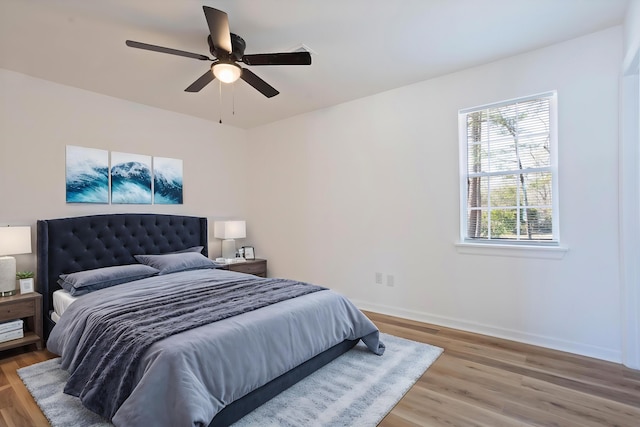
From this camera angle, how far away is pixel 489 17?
246cm

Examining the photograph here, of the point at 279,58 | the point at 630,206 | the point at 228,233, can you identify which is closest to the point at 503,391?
the point at 630,206

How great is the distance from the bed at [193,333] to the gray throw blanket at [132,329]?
1.6 inches

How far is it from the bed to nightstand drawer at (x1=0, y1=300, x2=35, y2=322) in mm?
216

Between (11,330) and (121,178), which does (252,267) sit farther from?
(11,330)

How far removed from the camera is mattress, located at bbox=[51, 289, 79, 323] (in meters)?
2.94

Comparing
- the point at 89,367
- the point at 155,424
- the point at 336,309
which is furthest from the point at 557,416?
the point at 89,367

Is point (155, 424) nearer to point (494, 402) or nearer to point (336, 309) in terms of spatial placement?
point (336, 309)

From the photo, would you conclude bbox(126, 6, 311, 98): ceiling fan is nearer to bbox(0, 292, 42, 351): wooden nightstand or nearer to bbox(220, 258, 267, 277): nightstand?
bbox(0, 292, 42, 351): wooden nightstand

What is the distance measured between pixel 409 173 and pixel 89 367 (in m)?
3.29

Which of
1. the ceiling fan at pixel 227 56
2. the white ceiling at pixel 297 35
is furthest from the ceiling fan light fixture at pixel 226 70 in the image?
the white ceiling at pixel 297 35

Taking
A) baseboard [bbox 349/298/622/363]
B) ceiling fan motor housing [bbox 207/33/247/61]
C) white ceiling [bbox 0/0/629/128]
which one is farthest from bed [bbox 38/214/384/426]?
ceiling fan motor housing [bbox 207/33/247/61]

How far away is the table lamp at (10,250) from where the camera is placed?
294cm

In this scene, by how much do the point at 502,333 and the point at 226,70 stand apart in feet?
11.1

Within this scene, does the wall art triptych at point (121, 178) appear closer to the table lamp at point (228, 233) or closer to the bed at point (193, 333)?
the bed at point (193, 333)
